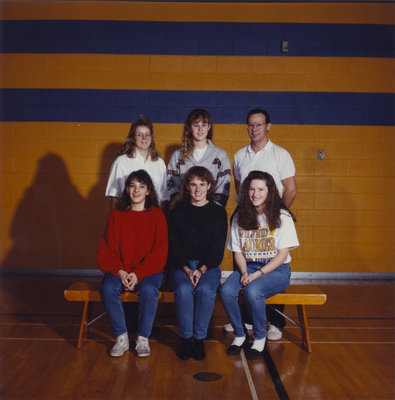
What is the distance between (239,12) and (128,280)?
3.28 m

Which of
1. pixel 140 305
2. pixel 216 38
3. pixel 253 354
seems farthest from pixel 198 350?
pixel 216 38

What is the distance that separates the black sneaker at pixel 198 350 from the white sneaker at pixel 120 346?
1.38 feet

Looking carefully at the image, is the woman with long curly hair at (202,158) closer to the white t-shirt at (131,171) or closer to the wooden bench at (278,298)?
the white t-shirt at (131,171)

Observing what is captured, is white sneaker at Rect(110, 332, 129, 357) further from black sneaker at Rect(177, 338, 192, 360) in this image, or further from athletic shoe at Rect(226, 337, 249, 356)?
athletic shoe at Rect(226, 337, 249, 356)

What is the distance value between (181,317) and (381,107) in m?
3.43

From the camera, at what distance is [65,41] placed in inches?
188

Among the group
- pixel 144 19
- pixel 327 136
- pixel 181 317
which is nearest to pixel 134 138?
pixel 181 317

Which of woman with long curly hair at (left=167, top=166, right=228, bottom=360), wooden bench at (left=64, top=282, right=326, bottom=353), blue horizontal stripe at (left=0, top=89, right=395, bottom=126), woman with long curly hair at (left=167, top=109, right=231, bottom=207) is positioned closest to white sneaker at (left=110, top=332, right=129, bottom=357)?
wooden bench at (left=64, top=282, right=326, bottom=353)

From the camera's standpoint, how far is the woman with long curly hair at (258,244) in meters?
2.76

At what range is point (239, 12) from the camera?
472 cm

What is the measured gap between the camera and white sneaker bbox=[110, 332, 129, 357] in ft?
8.77

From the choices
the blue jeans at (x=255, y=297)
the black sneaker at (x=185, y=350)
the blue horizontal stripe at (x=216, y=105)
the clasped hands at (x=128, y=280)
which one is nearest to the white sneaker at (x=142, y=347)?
the black sneaker at (x=185, y=350)

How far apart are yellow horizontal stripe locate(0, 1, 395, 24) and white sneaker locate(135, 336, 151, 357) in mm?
3443

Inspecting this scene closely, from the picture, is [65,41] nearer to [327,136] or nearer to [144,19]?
[144,19]
